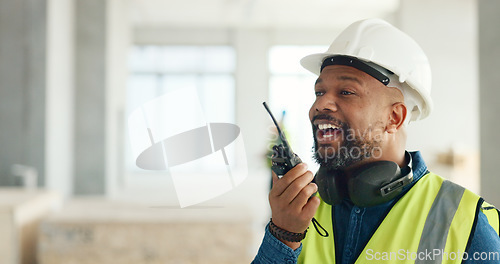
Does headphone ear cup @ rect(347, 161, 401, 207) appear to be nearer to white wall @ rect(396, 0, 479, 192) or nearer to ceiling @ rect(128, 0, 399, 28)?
white wall @ rect(396, 0, 479, 192)

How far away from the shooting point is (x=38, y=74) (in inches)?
218

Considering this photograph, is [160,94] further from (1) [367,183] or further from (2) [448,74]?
(2) [448,74]

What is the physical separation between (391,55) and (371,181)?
11.3 inches

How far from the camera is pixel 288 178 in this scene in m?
0.94

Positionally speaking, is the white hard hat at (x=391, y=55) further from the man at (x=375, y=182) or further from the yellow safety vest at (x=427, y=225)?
the yellow safety vest at (x=427, y=225)

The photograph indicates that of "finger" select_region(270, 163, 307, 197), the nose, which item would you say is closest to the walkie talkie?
"finger" select_region(270, 163, 307, 197)

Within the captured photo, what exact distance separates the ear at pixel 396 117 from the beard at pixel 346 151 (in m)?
0.05

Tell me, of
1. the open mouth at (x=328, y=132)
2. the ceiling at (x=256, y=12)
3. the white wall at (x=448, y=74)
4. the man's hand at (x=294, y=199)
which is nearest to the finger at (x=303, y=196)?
the man's hand at (x=294, y=199)

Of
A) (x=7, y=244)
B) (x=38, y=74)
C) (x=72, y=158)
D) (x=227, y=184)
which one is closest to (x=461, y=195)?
(x=227, y=184)

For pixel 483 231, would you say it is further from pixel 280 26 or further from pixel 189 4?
pixel 280 26

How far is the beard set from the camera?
97 centimetres

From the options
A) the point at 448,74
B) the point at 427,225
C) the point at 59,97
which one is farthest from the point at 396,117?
the point at 448,74

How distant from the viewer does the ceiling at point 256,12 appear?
1293 cm

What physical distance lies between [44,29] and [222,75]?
11.0 m
